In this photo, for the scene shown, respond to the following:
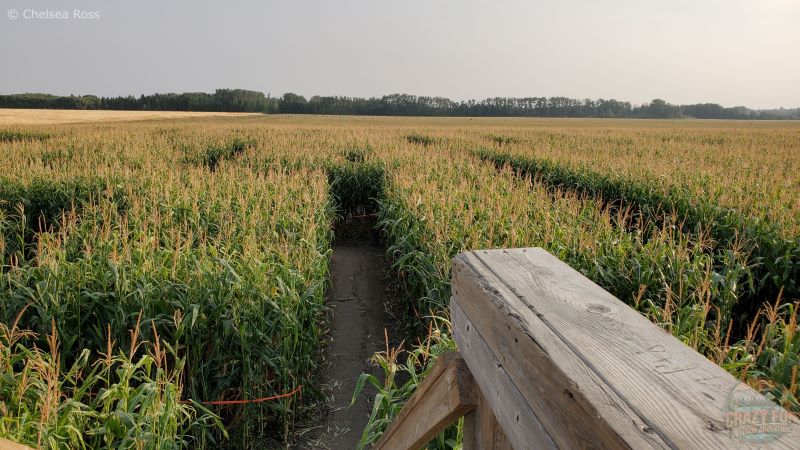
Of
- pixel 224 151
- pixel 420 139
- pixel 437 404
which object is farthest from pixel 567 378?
pixel 420 139

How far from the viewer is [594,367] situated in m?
0.66

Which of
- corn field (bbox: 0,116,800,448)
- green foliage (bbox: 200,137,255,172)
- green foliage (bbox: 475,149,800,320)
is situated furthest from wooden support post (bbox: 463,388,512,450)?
green foliage (bbox: 200,137,255,172)

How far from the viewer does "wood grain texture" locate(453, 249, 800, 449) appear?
54 cm

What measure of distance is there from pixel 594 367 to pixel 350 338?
221 inches

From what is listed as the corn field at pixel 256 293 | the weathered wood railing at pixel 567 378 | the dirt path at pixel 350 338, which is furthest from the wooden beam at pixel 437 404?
the dirt path at pixel 350 338

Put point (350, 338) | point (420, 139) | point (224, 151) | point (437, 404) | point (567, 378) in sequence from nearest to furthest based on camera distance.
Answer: point (567, 378), point (437, 404), point (350, 338), point (224, 151), point (420, 139)

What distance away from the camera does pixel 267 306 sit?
394 centimetres

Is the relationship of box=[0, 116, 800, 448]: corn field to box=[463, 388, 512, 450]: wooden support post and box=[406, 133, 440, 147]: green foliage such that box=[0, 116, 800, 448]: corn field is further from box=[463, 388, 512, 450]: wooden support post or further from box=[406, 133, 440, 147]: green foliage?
box=[406, 133, 440, 147]: green foliage

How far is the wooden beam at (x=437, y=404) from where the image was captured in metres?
1.00

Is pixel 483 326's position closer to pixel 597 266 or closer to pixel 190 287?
pixel 190 287

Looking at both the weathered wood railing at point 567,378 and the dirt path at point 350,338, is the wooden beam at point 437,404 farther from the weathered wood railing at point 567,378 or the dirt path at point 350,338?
the dirt path at point 350,338

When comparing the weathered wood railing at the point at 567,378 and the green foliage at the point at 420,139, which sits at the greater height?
the green foliage at the point at 420,139

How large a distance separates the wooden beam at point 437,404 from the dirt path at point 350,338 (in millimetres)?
3208

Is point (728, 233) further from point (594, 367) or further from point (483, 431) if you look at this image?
point (594, 367)
